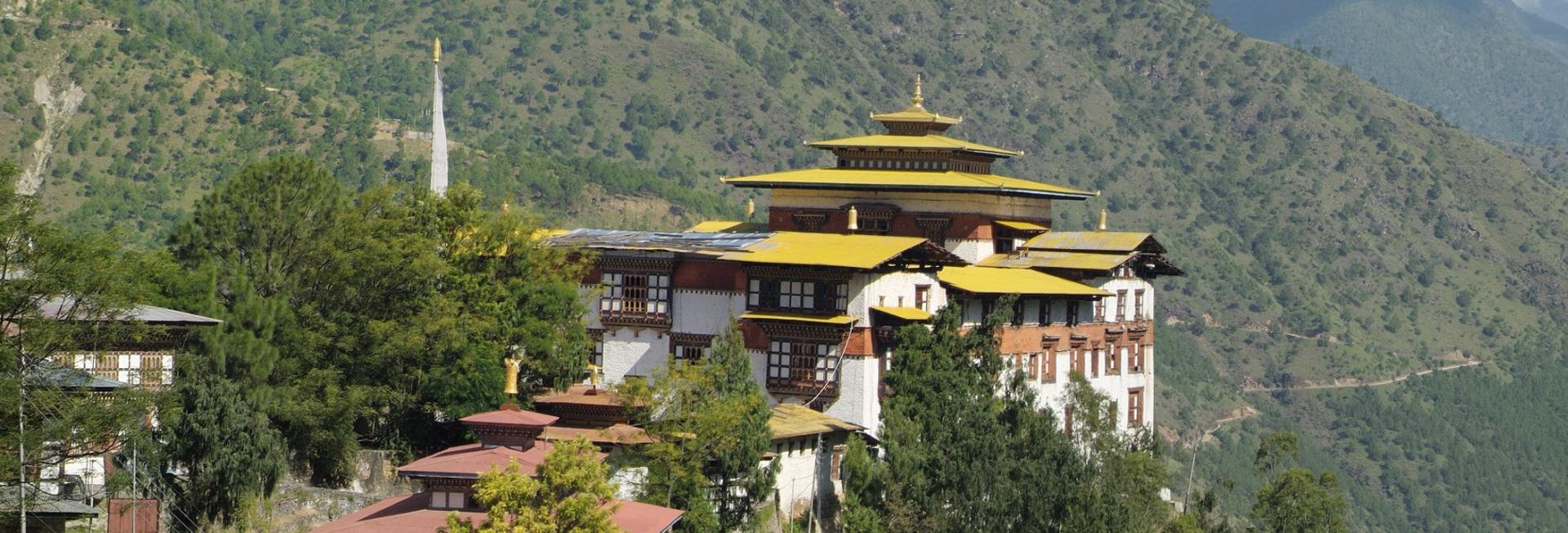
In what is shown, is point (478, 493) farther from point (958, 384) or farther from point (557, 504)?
point (958, 384)

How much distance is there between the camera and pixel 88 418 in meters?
57.2

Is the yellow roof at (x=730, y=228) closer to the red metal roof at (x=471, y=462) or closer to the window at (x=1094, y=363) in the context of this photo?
the window at (x=1094, y=363)

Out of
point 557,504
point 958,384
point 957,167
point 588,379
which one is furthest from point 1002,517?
point 957,167

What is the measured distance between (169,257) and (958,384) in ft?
73.1

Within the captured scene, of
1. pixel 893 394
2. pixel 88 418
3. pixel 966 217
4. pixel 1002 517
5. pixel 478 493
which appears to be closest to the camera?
pixel 478 493

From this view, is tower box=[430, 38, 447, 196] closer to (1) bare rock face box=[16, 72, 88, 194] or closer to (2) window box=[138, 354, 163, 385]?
(2) window box=[138, 354, 163, 385]

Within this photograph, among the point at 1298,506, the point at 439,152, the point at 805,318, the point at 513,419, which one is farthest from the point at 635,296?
the point at 513,419

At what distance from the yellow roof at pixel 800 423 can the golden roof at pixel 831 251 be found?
428 cm

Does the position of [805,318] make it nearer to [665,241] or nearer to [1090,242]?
[665,241]

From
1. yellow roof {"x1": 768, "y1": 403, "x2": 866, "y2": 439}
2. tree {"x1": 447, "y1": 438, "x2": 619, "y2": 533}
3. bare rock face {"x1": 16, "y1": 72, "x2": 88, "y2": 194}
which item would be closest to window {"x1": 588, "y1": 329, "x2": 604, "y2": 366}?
yellow roof {"x1": 768, "y1": 403, "x2": 866, "y2": 439}

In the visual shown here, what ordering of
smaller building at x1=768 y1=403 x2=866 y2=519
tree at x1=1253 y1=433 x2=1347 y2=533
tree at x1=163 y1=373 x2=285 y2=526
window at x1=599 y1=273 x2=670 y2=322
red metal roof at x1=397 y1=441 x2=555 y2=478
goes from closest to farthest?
red metal roof at x1=397 y1=441 x2=555 y2=478, tree at x1=163 y1=373 x2=285 y2=526, smaller building at x1=768 y1=403 x2=866 y2=519, tree at x1=1253 y1=433 x2=1347 y2=533, window at x1=599 y1=273 x2=670 y2=322

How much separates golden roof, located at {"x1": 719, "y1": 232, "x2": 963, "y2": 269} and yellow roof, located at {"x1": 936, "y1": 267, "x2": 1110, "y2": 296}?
32.4 inches

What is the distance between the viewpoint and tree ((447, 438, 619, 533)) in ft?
170

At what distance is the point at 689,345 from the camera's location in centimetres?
8112
